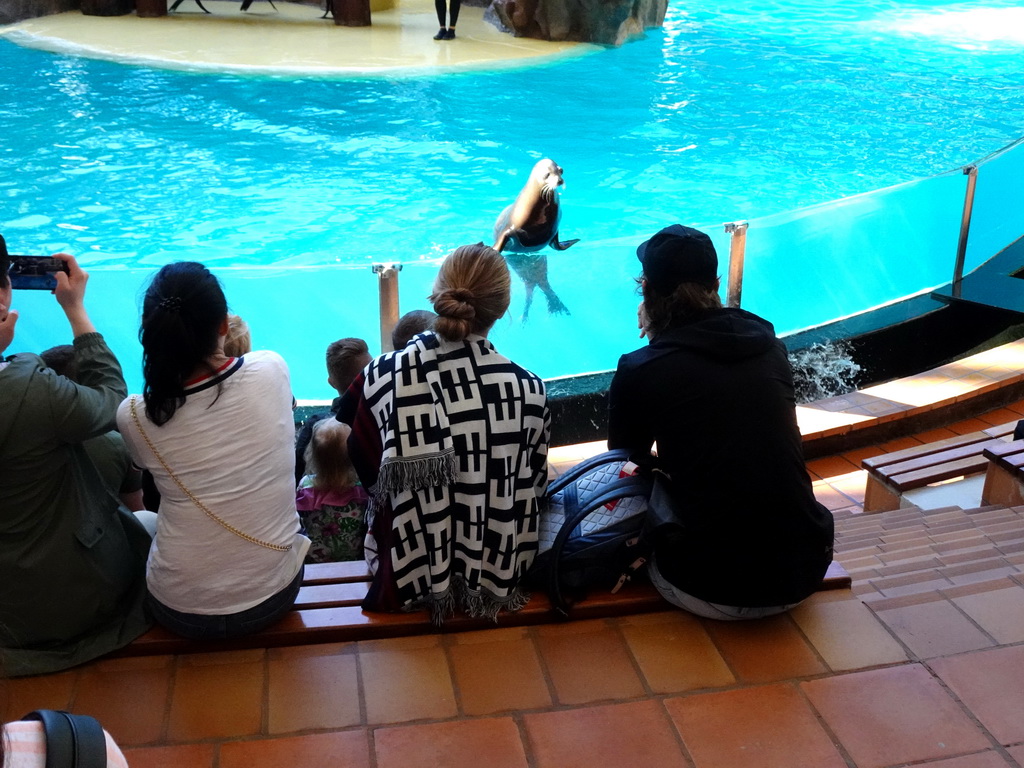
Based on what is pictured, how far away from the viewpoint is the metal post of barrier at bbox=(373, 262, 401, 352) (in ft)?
13.5

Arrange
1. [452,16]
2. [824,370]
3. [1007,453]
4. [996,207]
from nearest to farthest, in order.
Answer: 1. [1007,453]
2. [824,370]
3. [996,207]
4. [452,16]

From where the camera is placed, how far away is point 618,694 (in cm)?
208

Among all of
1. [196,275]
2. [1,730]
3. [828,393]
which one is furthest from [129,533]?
[828,393]

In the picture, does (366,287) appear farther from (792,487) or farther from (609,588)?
(792,487)

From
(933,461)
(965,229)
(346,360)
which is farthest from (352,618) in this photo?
(965,229)

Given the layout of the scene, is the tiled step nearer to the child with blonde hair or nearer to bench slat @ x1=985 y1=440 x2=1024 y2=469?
bench slat @ x1=985 y1=440 x2=1024 y2=469

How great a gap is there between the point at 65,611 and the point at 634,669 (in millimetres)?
1254

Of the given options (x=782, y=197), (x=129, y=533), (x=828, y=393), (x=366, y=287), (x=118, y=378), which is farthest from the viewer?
(x=782, y=197)

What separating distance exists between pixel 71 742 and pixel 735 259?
14.1 ft

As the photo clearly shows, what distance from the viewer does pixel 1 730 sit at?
0.88 meters

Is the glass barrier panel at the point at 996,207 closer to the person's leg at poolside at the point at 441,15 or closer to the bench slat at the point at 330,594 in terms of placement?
the bench slat at the point at 330,594

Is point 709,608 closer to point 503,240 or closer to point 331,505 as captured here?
point 331,505

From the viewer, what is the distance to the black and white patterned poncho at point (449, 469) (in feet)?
6.98

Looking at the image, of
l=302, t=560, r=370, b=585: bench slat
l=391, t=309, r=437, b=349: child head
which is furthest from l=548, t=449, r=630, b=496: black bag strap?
l=391, t=309, r=437, b=349: child head
